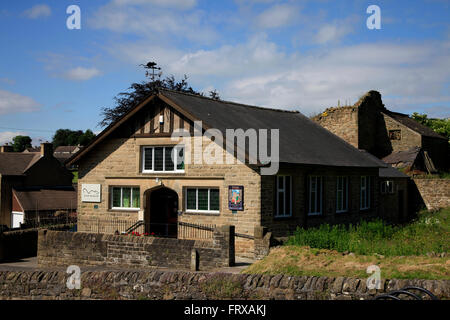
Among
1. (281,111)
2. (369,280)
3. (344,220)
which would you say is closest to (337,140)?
(281,111)

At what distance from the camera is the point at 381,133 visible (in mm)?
46188

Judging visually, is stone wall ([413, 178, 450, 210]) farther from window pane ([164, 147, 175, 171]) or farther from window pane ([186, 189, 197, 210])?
window pane ([164, 147, 175, 171])

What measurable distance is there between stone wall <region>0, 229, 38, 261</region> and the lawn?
1429 centimetres

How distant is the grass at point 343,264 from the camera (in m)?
11.5

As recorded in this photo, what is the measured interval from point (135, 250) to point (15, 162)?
1454 inches

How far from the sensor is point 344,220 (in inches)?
1021

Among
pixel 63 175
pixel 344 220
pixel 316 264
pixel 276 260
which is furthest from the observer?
pixel 63 175

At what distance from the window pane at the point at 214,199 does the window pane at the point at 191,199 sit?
2.65 feet

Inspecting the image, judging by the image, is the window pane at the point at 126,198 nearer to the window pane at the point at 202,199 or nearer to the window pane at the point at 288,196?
the window pane at the point at 202,199

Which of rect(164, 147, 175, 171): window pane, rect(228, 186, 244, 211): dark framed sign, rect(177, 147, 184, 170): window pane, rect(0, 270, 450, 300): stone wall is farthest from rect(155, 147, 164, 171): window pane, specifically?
rect(0, 270, 450, 300): stone wall

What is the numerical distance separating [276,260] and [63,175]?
43.9m

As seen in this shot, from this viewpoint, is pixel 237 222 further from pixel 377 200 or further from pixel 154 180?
pixel 377 200

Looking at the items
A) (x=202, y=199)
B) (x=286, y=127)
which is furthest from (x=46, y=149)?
(x=202, y=199)

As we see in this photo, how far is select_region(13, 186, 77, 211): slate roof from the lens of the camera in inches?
1860
